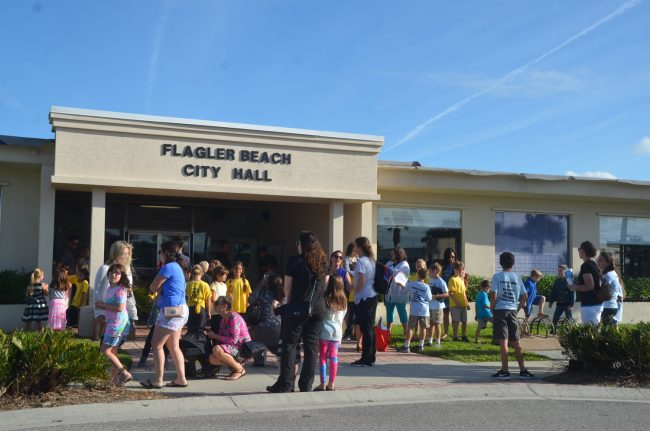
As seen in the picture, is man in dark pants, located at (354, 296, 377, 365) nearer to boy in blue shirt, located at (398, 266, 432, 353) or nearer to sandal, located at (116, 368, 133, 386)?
boy in blue shirt, located at (398, 266, 432, 353)

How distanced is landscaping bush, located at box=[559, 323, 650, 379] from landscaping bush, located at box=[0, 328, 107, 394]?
6.35 meters

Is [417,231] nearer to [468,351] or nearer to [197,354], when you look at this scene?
[468,351]

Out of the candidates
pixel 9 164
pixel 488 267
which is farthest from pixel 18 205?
pixel 488 267

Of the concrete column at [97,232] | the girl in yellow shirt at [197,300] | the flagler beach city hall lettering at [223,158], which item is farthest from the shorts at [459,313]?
the concrete column at [97,232]

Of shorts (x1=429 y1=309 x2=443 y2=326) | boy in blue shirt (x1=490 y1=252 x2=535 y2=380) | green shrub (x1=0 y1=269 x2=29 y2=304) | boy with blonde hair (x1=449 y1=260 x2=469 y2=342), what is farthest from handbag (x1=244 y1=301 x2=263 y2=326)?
green shrub (x1=0 y1=269 x2=29 y2=304)

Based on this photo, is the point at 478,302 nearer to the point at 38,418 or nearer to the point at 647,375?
the point at 647,375

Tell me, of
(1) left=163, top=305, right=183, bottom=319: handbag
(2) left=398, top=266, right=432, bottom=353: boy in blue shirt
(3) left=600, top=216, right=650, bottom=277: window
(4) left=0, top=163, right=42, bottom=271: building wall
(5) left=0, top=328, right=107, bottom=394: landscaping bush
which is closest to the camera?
(5) left=0, top=328, right=107, bottom=394: landscaping bush

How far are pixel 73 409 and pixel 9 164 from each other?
30.3 feet

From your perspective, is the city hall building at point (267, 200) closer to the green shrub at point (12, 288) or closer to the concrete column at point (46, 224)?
the concrete column at point (46, 224)

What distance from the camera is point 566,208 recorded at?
1973 centimetres

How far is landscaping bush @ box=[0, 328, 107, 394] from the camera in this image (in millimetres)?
7273

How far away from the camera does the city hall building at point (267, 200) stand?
1398 centimetres

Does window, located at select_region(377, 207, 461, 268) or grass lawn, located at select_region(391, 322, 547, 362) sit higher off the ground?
window, located at select_region(377, 207, 461, 268)

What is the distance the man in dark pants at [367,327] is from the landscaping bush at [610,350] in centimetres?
276
